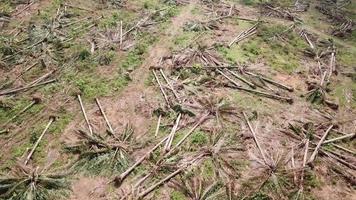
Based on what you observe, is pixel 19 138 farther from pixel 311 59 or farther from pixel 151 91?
pixel 311 59

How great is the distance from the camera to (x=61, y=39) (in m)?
12.7

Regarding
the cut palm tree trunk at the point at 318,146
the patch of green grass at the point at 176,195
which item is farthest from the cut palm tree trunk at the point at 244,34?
the patch of green grass at the point at 176,195

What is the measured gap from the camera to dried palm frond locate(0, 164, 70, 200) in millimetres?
7262

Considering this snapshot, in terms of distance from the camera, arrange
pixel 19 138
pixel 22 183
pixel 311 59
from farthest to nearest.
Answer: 1. pixel 311 59
2. pixel 19 138
3. pixel 22 183

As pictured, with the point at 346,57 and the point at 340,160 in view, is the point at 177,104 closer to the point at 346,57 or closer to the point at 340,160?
the point at 340,160

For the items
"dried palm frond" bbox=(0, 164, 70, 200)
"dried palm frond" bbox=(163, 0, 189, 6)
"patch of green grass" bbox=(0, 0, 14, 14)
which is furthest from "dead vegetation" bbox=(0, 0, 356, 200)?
"patch of green grass" bbox=(0, 0, 14, 14)

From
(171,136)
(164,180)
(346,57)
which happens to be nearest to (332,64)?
(346,57)

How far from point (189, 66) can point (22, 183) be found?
19.6 ft

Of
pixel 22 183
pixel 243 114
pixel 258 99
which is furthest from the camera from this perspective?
pixel 258 99

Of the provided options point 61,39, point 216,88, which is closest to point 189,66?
point 216,88

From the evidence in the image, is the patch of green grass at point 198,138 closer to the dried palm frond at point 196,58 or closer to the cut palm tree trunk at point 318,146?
the cut palm tree trunk at point 318,146

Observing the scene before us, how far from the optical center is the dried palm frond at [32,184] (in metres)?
7.26

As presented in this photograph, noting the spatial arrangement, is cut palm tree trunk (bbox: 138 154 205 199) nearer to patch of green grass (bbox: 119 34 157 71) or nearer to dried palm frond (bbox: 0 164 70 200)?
dried palm frond (bbox: 0 164 70 200)

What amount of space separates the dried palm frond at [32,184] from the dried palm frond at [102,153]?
1.86 feet
